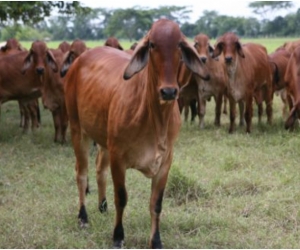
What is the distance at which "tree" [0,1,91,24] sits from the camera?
10.6 metres

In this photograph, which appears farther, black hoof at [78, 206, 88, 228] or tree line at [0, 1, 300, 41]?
tree line at [0, 1, 300, 41]

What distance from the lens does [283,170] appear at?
7.09 meters

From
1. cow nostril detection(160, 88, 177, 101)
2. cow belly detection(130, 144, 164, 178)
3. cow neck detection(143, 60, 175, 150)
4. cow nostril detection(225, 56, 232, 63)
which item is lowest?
cow nostril detection(225, 56, 232, 63)

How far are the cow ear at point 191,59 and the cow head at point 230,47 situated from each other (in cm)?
556

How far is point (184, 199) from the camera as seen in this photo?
5859mm

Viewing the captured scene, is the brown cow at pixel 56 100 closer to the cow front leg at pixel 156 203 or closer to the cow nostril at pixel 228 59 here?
the cow nostril at pixel 228 59

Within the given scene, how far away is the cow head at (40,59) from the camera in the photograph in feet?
29.5

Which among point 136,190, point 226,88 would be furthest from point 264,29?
point 136,190

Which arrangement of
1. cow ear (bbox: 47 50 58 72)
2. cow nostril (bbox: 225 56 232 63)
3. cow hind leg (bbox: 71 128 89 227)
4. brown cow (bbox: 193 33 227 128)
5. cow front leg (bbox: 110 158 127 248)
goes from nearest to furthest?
1. cow front leg (bbox: 110 158 127 248)
2. cow hind leg (bbox: 71 128 89 227)
3. cow ear (bbox: 47 50 58 72)
4. cow nostril (bbox: 225 56 232 63)
5. brown cow (bbox: 193 33 227 128)

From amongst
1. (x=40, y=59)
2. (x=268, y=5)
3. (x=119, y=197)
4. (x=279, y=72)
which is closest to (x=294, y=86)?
(x=279, y=72)

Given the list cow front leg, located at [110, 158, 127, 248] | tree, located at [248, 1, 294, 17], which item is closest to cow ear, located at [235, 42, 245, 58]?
cow front leg, located at [110, 158, 127, 248]

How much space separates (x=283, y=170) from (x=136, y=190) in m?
1.91

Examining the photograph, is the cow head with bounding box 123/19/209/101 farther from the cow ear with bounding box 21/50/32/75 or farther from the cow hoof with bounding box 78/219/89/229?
the cow ear with bounding box 21/50/32/75

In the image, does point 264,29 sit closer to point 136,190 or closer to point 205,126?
point 205,126
